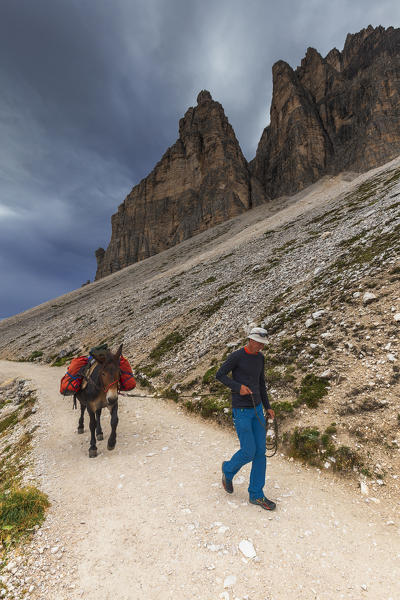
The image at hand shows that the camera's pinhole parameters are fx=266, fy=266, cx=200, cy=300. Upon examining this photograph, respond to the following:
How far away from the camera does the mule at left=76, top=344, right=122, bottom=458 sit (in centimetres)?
823

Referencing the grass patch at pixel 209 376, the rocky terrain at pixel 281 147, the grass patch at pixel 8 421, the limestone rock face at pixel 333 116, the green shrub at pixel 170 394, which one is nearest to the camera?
the grass patch at pixel 209 376

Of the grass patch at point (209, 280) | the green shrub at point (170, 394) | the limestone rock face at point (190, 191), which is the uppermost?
the limestone rock face at point (190, 191)

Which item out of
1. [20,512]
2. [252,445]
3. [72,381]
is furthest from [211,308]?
[20,512]

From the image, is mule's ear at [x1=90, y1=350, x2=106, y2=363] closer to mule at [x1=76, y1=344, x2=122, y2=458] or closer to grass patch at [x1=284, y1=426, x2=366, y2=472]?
mule at [x1=76, y1=344, x2=122, y2=458]

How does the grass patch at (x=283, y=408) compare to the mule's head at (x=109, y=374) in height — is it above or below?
below

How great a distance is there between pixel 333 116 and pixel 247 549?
146 meters

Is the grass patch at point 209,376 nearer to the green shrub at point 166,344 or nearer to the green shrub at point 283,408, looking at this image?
the green shrub at point 283,408

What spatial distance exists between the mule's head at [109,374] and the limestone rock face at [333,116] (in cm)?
10960

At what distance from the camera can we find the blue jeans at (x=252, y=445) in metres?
5.95

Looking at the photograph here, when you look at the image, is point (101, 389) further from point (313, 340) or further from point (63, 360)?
point (63, 360)

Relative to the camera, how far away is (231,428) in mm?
10008

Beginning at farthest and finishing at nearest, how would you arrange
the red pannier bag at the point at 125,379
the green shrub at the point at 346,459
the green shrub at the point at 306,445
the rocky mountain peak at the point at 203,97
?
the rocky mountain peak at the point at 203,97 < the red pannier bag at the point at 125,379 < the green shrub at the point at 306,445 < the green shrub at the point at 346,459

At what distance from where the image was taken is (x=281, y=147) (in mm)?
116812

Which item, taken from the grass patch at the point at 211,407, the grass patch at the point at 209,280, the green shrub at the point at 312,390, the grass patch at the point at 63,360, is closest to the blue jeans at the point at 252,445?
the green shrub at the point at 312,390
